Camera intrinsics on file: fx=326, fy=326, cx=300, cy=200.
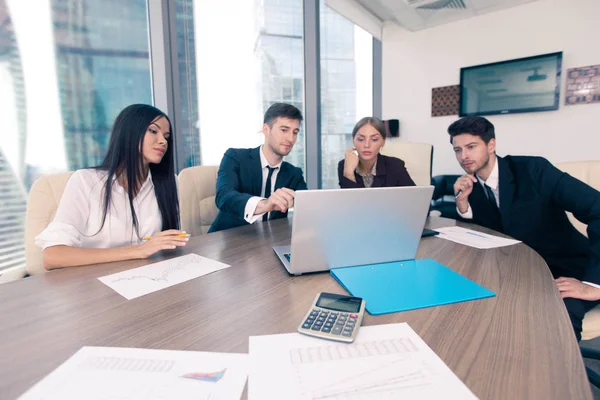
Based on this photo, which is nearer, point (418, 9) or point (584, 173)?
point (584, 173)

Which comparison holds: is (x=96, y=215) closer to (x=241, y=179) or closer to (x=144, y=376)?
(x=241, y=179)

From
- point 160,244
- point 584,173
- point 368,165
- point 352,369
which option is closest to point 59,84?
point 160,244

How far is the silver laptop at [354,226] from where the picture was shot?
849mm

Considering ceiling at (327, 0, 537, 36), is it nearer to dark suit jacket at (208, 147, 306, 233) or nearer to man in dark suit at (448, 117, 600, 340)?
dark suit jacket at (208, 147, 306, 233)

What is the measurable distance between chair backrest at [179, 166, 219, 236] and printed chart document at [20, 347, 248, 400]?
1.34m

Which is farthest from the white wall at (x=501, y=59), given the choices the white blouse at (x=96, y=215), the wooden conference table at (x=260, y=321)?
the white blouse at (x=96, y=215)

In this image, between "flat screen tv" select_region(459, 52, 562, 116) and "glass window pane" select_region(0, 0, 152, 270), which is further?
"flat screen tv" select_region(459, 52, 562, 116)

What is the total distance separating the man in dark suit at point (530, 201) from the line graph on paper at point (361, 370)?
104 cm

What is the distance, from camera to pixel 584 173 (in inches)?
63.6

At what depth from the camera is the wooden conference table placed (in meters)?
0.51

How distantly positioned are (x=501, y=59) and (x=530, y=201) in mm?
3157

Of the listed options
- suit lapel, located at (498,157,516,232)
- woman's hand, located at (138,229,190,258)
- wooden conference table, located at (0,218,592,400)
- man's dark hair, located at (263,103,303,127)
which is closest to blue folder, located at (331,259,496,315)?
wooden conference table, located at (0,218,592,400)

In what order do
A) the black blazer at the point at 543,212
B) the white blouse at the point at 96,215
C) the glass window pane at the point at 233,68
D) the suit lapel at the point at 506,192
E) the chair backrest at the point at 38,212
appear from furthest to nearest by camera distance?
the glass window pane at the point at 233,68 < the suit lapel at the point at 506,192 < the black blazer at the point at 543,212 < the chair backrest at the point at 38,212 < the white blouse at the point at 96,215

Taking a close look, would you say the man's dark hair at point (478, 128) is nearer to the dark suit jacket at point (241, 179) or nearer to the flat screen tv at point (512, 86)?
the dark suit jacket at point (241, 179)
